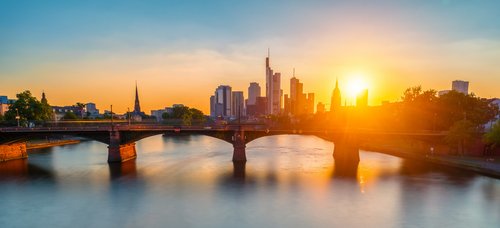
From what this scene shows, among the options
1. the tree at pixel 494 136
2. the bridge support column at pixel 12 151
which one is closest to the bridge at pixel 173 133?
the bridge support column at pixel 12 151

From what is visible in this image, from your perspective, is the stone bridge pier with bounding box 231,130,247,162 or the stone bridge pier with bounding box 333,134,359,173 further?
the stone bridge pier with bounding box 333,134,359,173

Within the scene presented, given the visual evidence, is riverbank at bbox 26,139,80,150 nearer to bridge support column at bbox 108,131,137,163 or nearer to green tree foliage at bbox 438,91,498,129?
bridge support column at bbox 108,131,137,163

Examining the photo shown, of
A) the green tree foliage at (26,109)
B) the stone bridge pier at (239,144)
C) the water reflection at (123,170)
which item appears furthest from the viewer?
the green tree foliage at (26,109)

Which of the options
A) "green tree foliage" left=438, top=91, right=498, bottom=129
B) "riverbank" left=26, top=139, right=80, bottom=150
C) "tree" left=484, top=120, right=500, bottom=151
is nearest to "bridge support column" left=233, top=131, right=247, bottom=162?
"tree" left=484, top=120, right=500, bottom=151

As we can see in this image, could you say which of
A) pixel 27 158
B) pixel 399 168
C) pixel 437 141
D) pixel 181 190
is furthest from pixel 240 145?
pixel 27 158

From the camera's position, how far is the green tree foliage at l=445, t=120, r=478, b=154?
182 ft

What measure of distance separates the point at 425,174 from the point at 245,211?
33236 mm

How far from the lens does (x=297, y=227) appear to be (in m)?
27.6

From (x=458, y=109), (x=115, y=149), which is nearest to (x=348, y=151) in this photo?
(x=458, y=109)

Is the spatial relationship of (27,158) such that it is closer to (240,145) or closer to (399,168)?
(240,145)

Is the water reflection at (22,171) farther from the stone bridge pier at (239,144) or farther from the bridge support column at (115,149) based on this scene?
the stone bridge pier at (239,144)

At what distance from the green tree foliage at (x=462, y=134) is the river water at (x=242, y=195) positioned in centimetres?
760

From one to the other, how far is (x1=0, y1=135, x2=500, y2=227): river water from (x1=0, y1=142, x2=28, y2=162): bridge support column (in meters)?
4.83

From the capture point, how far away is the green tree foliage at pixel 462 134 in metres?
55.6
